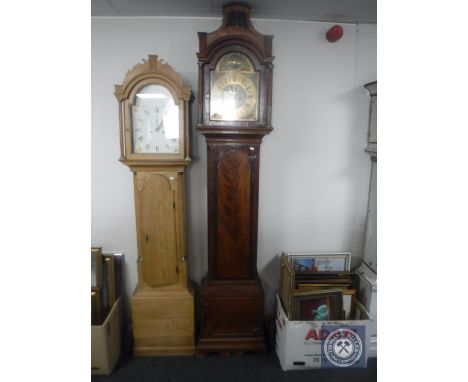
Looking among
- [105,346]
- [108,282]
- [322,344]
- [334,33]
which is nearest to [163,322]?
[105,346]

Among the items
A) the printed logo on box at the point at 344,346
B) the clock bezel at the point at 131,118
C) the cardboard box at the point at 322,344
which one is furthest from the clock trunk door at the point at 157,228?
the printed logo on box at the point at 344,346

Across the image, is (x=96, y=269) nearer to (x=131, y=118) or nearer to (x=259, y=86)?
(x=131, y=118)

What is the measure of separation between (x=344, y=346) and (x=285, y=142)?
135 cm

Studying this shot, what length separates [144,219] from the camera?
175 centimetres

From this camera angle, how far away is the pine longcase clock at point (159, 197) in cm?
161

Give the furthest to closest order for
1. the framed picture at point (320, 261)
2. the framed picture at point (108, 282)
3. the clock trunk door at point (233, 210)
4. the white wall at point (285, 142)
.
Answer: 1. the framed picture at point (320, 261)
2. the framed picture at point (108, 282)
3. the white wall at point (285, 142)
4. the clock trunk door at point (233, 210)

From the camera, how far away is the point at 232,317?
6.06 feet

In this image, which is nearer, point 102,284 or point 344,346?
point 344,346

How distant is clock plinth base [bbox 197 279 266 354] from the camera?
1.81 meters

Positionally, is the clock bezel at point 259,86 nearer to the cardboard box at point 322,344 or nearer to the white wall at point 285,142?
the white wall at point 285,142

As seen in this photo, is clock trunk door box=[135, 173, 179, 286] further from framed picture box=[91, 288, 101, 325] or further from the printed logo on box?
the printed logo on box
